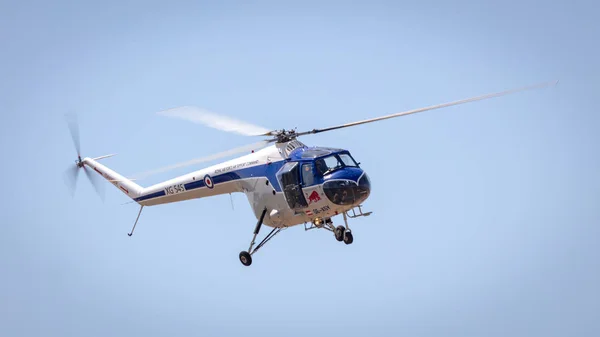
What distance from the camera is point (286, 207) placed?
34406 mm

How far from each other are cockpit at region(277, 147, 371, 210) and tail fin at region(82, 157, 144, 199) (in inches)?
357

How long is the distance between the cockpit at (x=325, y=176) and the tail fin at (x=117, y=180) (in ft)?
29.7

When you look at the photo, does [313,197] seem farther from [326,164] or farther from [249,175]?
[249,175]

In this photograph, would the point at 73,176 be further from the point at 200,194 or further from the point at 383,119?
the point at 383,119

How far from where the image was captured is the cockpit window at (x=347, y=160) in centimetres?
3362

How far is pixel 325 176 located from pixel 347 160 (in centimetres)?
106

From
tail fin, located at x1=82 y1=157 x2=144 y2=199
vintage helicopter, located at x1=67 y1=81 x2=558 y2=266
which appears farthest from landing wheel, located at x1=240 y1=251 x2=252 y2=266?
tail fin, located at x1=82 y1=157 x2=144 y2=199

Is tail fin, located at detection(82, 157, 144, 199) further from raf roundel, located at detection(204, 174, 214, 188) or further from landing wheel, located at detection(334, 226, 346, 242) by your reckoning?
landing wheel, located at detection(334, 226, 346, 242)

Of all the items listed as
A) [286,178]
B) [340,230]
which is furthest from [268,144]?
[340,230]

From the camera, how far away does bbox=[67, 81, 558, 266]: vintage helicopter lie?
3297cm

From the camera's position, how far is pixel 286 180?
112 ft

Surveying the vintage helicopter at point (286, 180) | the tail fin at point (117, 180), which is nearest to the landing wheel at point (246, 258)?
the vintage helicopter at point (286, 180)

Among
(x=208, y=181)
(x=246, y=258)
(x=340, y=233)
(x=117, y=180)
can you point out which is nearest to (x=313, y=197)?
(x=340, y=233)

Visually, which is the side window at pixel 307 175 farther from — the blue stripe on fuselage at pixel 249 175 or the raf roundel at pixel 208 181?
the raf roundel at pixel 208 181
